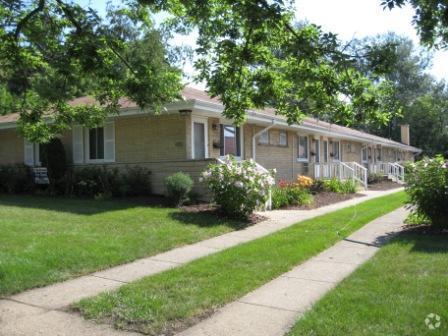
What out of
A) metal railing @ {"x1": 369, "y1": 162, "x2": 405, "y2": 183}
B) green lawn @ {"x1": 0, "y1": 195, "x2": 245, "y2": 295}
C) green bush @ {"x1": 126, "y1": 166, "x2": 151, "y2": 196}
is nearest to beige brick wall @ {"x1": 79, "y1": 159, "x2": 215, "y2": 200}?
green bush @ {"x1": 126, "y1": 166, "x2": 151, "y2": 196}

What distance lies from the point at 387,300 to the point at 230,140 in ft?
42.2

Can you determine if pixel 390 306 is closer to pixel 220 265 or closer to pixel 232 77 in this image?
pixel 220 265

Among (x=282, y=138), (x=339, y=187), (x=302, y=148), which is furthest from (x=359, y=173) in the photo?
(x=282, y=138)

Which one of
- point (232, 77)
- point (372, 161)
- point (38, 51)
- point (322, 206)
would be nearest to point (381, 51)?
point (232, 77)

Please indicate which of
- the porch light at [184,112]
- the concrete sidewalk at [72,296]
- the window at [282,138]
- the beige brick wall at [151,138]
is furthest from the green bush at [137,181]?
the window at [282,138]

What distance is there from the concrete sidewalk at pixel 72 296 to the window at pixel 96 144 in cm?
910

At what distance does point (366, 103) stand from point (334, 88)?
1.55 feet

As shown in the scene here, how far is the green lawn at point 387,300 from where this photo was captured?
15.9ft

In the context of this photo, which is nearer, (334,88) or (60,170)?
(334,88)

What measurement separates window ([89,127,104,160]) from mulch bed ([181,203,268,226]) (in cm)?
543

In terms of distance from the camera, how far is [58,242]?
8.48m

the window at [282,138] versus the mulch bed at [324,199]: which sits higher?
the window at [282,138]

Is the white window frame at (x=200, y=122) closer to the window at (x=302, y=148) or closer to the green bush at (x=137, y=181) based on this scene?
the green bush at (x=137, y=181)

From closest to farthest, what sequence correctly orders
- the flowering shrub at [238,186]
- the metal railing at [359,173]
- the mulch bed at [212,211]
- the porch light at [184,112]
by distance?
1. the flowering shrub at [238,186]
2. the mulch bed at [212,211]
3. the porch light at [184,112]
4. the metal railing at [359,173]
